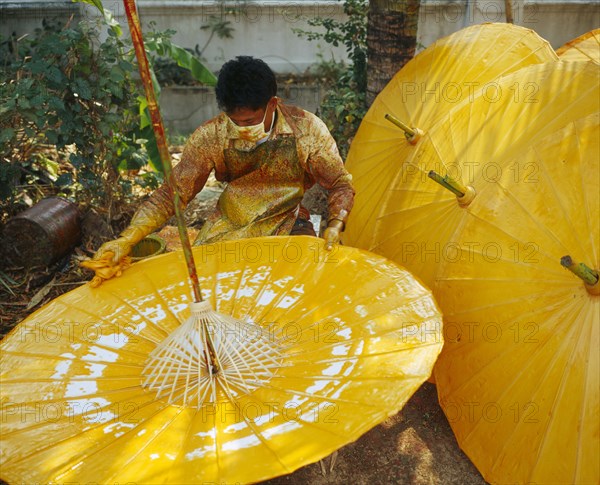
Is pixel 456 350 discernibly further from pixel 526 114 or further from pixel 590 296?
pixel 526 114

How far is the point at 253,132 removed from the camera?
280 cm

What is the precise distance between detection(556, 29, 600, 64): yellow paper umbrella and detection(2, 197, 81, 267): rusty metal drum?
3.59 metres

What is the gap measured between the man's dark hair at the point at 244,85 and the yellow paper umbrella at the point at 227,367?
635 mm

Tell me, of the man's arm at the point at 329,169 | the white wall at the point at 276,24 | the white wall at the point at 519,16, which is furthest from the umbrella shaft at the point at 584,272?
the white wall at the point at 519,16

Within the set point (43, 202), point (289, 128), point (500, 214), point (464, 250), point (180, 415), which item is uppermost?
point (289, 128)

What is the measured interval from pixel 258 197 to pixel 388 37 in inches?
80.3

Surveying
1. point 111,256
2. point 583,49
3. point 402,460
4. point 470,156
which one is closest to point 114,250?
point 111,256

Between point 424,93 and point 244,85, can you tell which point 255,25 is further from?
point 244,85

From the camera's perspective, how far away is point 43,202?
14.6 ft

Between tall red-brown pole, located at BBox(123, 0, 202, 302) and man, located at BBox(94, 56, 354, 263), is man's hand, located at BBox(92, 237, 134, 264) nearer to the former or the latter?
man, located at BBox(94, 56, 354, 263)

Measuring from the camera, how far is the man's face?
2678 millimetres

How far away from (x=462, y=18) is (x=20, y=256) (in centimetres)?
564

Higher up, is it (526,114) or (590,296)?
(526,114)

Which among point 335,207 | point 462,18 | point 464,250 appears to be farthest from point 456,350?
point 462,18
